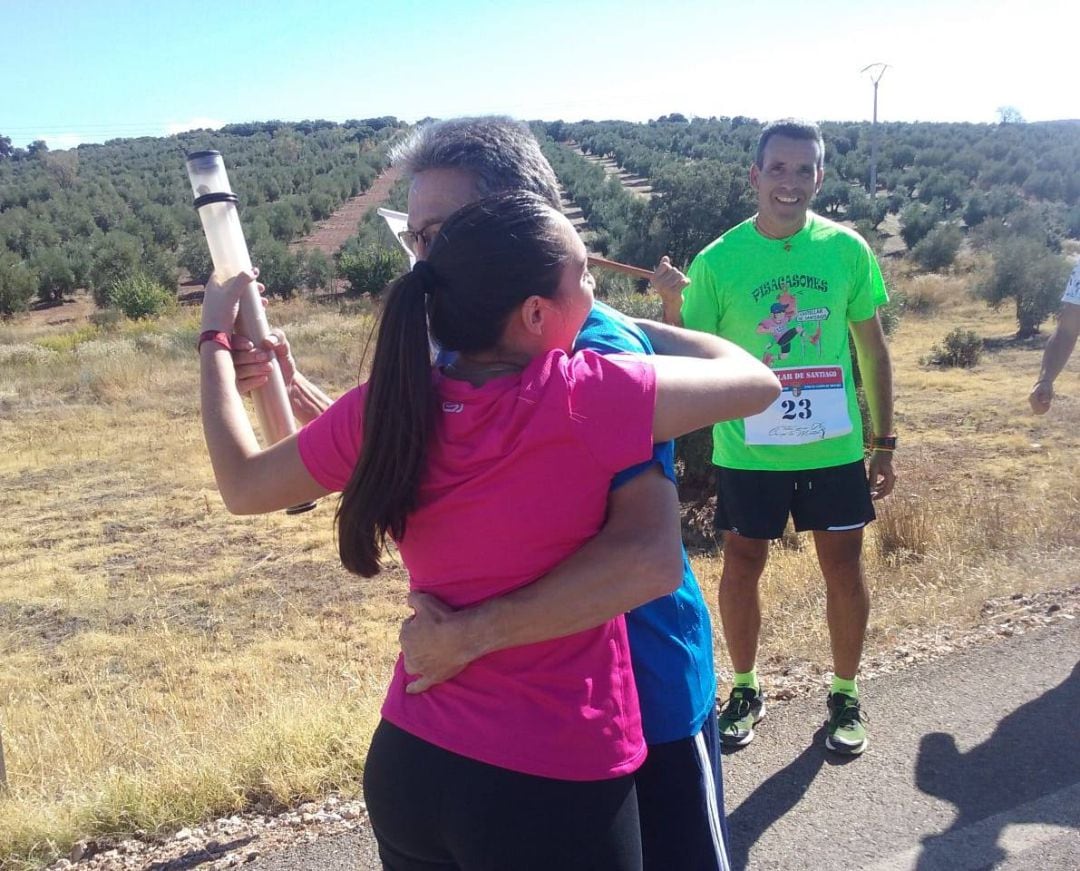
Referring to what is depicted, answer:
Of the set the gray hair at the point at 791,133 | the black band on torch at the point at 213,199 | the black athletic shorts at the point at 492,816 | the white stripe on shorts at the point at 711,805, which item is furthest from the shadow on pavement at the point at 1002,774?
the black band on torch at the point at 213,199

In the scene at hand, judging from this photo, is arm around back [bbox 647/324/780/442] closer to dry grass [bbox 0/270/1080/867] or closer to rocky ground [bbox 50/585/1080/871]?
rocky ground [bbox 50/585/1080/871]

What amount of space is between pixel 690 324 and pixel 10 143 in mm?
90868

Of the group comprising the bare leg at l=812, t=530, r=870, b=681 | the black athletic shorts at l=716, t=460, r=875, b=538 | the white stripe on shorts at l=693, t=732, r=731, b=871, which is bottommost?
the bare leg at l=812, t=530, r=870, b=681

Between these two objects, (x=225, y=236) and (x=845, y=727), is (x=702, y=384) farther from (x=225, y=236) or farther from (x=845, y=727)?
(x=845, y=727)

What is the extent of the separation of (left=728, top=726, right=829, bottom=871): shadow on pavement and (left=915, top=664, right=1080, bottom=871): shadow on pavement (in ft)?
1.10

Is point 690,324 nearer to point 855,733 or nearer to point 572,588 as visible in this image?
point 855,733

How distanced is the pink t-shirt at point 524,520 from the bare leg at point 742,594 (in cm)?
197

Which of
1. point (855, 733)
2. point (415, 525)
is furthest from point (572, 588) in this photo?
point (855, 733)

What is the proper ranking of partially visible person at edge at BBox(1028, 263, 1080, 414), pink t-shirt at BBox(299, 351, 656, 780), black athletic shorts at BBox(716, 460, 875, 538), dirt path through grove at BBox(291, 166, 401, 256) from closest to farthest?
pink t-shirt at BBox(299, 351, 656, 780) < black athletic shorts at BBox(716, 460, 875, 538) < partially visible person at edge at BBox(1028, 263, 1080, 414) < dirt path through grove at BBox(291, 166, 401, 256)

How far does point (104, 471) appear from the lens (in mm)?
12852

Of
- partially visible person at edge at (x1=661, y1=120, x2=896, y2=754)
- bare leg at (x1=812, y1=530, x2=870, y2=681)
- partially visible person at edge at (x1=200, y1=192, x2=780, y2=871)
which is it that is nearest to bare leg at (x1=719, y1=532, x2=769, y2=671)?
partially visible person at edge at (x1=661, y1=120, x2=896, y2=754)

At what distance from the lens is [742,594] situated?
3.39m

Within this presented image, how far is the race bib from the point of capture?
10.5 ft

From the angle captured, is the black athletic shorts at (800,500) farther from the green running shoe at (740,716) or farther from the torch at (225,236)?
the torch at (225,236)
